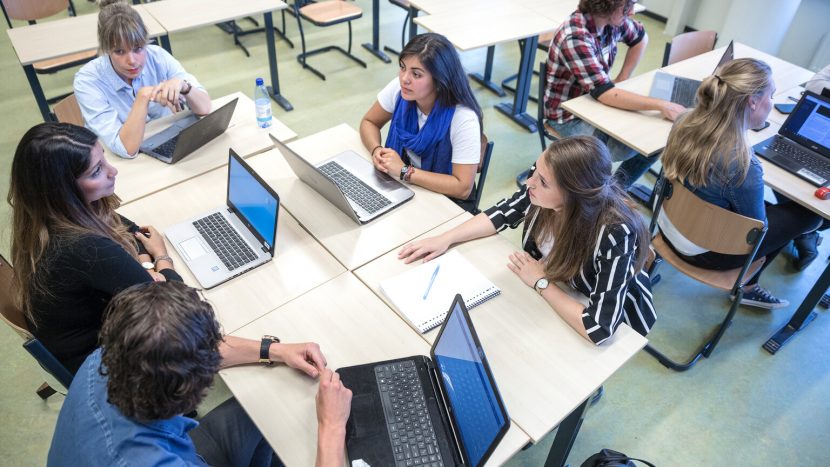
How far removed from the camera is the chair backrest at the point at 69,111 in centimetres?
247

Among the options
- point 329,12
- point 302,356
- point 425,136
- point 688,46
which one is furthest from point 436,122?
point 329,12

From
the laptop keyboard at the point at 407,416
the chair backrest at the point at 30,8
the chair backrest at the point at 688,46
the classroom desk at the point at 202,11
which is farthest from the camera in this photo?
the chair backrest at the point at 30,8

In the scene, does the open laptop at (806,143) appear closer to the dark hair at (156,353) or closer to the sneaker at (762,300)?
the sneaker at (762,300)

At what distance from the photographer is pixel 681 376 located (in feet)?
8.07

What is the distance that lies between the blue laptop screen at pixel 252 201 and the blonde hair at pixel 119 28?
0.87 meters

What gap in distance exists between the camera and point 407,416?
1409 mm

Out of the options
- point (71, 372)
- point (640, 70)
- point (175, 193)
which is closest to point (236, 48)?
point (175, 193)

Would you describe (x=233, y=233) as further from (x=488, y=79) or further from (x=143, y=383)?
(x=488, y=79)

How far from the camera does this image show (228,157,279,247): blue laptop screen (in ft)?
5.75

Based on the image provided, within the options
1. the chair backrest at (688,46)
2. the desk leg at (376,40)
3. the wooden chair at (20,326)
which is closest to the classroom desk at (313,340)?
the wooden chair at (20,326)

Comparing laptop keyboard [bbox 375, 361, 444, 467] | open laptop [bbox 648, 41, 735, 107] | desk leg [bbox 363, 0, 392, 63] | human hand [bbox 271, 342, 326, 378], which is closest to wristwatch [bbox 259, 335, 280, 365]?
human hand [bbox 271, 342, 326, 378]

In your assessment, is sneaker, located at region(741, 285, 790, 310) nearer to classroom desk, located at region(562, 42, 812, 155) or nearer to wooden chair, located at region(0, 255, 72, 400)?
classroom desk, located at region(562, 42, 812, 155)

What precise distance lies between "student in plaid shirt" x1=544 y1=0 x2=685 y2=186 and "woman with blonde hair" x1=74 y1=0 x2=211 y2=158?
73.5 inches

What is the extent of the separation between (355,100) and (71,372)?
310cm
